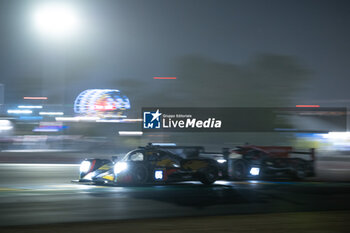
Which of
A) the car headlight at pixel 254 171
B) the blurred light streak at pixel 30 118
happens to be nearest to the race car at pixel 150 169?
the car headlight at pixel 254 171

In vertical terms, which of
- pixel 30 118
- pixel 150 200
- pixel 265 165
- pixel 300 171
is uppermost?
pixel 30 118

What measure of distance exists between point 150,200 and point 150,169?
326 centimetres

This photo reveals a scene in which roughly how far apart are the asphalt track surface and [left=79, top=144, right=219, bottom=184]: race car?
0.35 m

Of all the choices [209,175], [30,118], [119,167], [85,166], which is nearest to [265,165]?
[209,175]

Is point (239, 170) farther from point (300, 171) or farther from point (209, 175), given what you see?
point (300, 171)

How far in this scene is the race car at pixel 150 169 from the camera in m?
13.2

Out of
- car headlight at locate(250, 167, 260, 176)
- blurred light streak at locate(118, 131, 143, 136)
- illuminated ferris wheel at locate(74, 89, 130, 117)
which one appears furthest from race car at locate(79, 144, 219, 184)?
illuminated ferris wheel at locate(74, 89, 130, 117)

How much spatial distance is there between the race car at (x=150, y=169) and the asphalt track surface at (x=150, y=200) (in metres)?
0.35

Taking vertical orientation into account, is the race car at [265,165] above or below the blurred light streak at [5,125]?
below

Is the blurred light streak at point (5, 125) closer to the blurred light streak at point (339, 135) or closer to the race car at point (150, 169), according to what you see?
the blurred light streak at point (339, 135)

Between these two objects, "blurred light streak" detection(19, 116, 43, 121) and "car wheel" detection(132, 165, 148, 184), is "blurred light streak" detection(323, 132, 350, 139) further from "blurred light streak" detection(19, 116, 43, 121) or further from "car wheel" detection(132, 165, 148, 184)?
"car wheel" detection(132, 165, 148, 184)

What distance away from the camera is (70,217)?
26.1 ft

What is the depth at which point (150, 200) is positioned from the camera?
10203 millimetres

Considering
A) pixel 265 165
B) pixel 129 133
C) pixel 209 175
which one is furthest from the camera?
pixel 129 133
